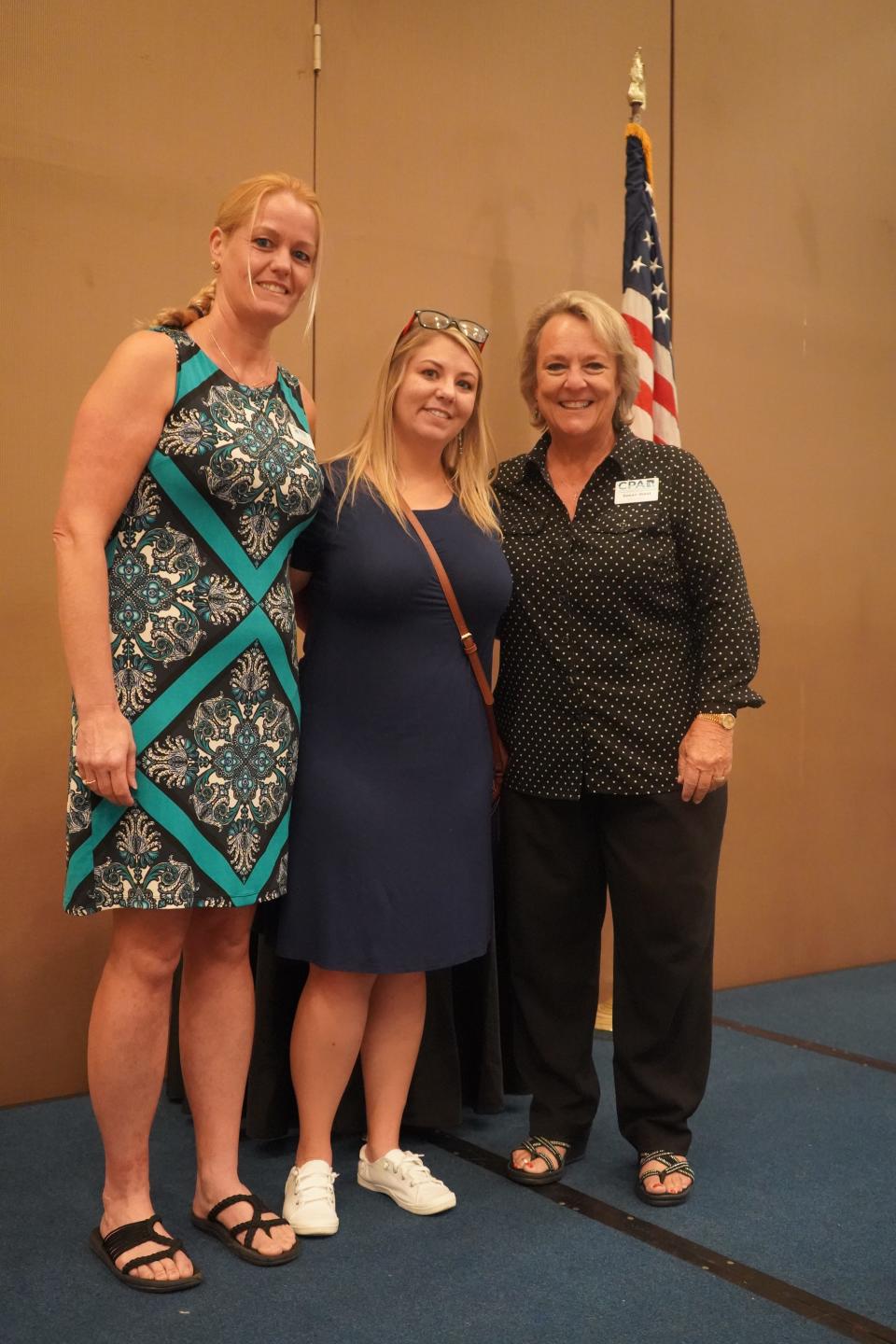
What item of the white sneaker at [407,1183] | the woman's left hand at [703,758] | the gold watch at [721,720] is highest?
the gold watch at [721,720]

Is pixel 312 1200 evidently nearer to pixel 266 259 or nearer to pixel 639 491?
pixel 639 491

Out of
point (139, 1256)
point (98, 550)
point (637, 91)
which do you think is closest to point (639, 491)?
point (98, 550)

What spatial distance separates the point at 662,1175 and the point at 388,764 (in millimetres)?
956

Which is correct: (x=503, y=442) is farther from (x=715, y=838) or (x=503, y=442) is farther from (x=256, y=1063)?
(x=256, y=1063)

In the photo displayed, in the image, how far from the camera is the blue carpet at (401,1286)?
5.97 ft

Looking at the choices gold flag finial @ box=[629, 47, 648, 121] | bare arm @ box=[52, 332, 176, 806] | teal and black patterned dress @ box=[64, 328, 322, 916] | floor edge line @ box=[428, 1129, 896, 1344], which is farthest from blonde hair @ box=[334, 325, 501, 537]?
gold flag finial @ box=[629, 47, 648, 121]

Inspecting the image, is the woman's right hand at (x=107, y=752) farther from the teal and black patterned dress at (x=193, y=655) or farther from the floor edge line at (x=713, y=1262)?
the floor edge line at (x=713, y=1262)

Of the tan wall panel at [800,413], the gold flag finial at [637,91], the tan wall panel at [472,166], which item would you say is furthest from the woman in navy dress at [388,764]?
the tan wall panel at [800,413]

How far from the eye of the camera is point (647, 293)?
355 centimetres

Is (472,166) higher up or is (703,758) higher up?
(472,166)

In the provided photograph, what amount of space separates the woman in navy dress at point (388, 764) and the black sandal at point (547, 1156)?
20 centimetres

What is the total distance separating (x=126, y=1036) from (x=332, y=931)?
40cm

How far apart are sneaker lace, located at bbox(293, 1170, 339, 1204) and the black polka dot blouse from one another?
80cm

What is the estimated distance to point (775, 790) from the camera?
425 cm
